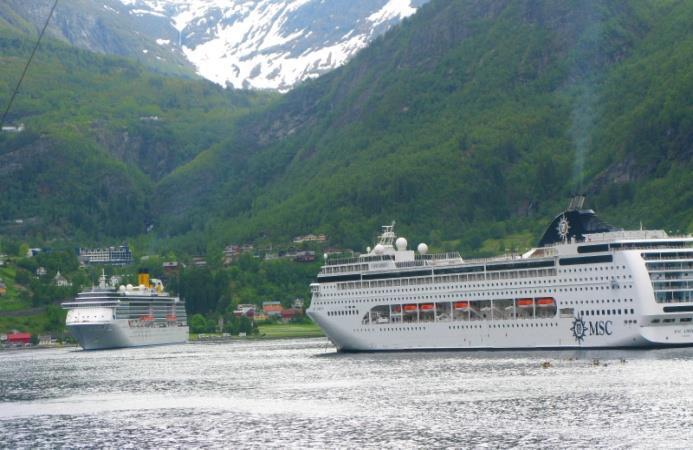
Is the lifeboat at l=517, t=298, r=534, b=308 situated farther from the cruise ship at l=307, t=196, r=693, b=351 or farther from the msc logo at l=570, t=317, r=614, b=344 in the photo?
the msc logo at l=570, t=317, r=614, b=344

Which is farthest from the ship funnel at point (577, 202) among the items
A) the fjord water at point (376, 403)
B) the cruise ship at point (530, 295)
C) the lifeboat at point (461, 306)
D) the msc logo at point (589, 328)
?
the fjord water at point (376, 403)

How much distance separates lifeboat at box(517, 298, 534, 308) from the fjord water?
5147 millimetres

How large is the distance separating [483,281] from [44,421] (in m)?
54.4

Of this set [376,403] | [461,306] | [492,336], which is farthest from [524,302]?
[376,403]

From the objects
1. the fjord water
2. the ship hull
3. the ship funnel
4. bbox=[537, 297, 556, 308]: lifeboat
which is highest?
the ship funnel

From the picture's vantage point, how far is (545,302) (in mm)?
124250

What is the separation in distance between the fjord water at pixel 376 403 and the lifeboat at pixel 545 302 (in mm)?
5210

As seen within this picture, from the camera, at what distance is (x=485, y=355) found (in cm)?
12375

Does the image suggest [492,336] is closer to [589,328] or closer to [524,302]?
[524,302]

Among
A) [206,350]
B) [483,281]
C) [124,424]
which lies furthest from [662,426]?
A: [206,350]

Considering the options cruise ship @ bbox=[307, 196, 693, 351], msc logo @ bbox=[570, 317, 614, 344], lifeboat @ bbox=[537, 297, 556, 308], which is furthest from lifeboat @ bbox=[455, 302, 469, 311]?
msc logo @ bbox=[570, 317, 614, 344]

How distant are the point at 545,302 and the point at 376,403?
39858 millimetres

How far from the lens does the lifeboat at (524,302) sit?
125 m

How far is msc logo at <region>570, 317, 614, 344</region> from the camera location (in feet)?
387
